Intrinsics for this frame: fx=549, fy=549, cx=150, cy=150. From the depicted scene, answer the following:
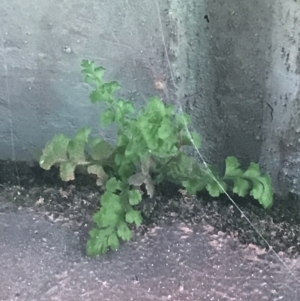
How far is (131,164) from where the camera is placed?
1.02 meters

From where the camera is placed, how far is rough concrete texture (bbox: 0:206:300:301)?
3.01 feet

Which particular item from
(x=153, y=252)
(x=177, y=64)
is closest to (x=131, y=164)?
(x=153, y=252)

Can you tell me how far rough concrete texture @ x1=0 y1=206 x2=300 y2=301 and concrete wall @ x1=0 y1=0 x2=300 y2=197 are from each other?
11.8 inches

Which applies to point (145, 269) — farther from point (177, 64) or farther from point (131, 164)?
point (177, 64)

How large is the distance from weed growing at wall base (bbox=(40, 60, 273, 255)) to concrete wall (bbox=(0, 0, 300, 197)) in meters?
0.19

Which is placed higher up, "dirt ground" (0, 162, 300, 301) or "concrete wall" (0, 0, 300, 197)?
"concrete wall" (0, 0, 300, 197)

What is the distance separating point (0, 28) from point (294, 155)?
69cm

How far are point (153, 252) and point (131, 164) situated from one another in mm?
167

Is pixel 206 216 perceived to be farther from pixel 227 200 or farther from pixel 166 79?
pixel 166 79

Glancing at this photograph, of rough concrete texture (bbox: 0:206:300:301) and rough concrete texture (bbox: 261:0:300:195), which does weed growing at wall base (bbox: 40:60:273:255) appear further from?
rough concrete texture (bbox: 261:0:300:195)

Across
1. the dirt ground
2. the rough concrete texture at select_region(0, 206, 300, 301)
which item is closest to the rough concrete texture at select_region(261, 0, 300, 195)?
the dirt ground

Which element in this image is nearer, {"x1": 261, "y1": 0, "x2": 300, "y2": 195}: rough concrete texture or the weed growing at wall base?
the weed growing at wall base

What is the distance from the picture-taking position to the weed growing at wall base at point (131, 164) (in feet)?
3.02

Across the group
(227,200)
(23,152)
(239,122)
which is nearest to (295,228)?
(227,200)
